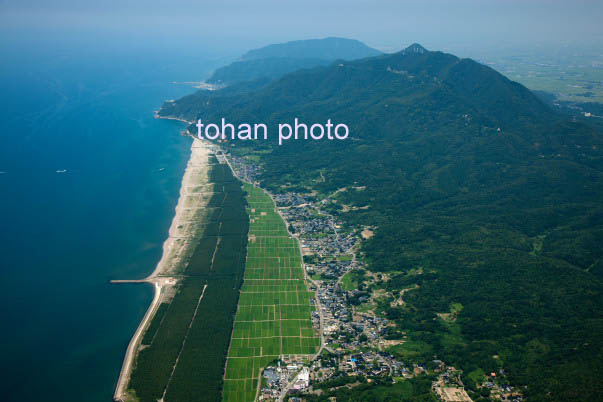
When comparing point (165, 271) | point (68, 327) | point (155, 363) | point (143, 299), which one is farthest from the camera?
point (165, 271)

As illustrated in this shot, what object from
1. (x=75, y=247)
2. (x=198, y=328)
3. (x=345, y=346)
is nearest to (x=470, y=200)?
(x=345, y=346)

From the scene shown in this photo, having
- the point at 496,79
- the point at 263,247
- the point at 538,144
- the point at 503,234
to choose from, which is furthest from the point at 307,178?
the point at 496,79

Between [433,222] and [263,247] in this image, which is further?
[433,222]

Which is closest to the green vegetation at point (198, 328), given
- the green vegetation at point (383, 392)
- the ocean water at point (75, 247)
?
the ocean water at point (75, 247)

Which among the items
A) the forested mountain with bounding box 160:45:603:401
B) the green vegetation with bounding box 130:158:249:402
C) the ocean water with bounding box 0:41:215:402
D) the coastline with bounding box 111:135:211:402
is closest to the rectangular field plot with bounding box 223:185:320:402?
the green vegetation with bounding box 130:158:249:402

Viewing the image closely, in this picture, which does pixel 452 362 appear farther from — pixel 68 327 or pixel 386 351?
pixel 68 327

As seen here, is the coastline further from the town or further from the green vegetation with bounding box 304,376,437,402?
the green vegetation with bounding box 304,376,437,402

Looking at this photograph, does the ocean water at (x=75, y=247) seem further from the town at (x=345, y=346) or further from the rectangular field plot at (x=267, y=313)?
the town at (x=345, y=346)

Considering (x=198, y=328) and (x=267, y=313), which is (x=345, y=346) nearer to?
(x=267, y=313)
